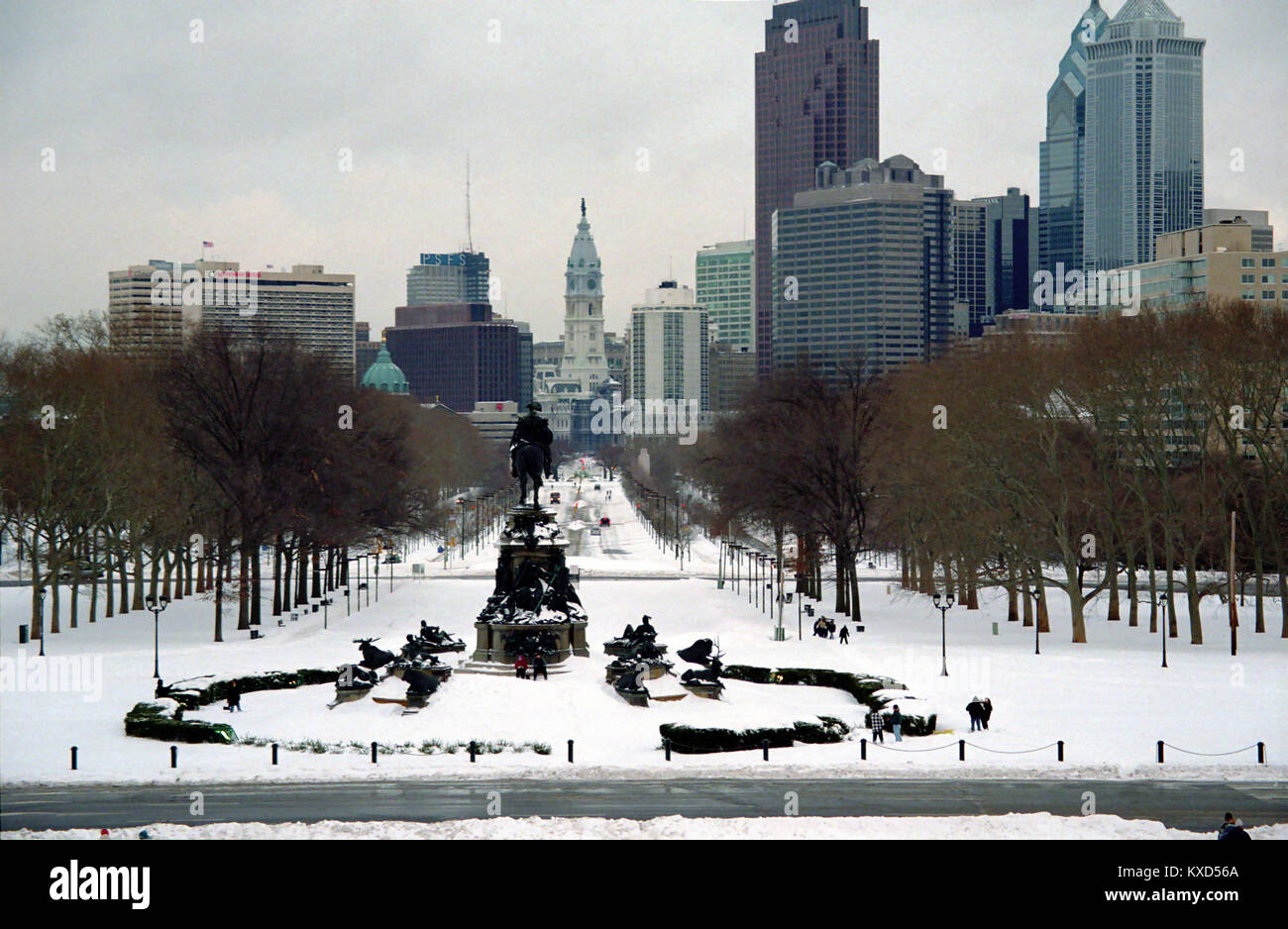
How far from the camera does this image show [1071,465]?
60281mm

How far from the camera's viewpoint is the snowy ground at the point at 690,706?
3209cm

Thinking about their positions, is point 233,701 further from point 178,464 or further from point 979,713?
point 178,464

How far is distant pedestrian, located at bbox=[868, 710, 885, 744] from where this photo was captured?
35594mm

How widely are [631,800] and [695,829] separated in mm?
4824

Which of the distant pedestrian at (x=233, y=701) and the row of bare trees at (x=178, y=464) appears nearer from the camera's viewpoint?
the distant pedestrian at (x=233, y=701)

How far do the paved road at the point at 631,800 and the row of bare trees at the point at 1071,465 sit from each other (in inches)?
972

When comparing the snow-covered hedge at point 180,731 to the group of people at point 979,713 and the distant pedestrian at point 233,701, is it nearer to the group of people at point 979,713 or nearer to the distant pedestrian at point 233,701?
the distant pedestrian at point 233,701

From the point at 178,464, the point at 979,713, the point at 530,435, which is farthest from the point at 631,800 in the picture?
the point at 178,464

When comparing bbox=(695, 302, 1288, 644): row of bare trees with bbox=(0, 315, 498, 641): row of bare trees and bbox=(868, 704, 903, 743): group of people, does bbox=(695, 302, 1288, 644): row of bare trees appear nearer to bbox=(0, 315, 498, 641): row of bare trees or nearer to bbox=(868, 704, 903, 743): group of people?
bbox=(868, 704, 903, 743): group of people

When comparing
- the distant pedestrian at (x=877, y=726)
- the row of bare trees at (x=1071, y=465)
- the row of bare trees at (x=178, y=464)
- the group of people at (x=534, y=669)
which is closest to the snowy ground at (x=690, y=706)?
the distant pedestrian at (x=877, y=726)
